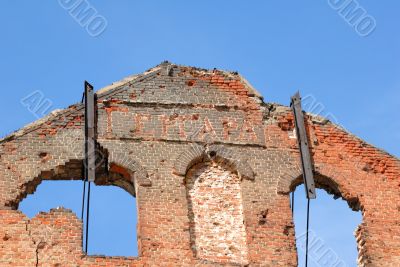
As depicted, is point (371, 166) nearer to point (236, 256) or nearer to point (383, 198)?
point (383, 198)

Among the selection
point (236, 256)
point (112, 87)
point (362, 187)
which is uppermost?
point (112, 87)

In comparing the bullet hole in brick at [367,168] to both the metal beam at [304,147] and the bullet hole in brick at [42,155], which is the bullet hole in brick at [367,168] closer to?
the metal beam at [304,147]

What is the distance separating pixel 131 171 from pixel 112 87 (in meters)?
Result: 1.83

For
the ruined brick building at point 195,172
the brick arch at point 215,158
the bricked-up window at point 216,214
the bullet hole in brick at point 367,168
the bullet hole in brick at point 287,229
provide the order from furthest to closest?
1. the bullet hole in brick at point 367,168
2. the brick arch at point 215,158
3. the bullet hole in brick at point 287,229
4. the bricked-up window at point 216,214
5. the ruined brick building at point 195,172

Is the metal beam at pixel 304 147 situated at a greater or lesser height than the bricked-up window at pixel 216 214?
greater

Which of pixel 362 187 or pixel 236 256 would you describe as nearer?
pixel 236 256

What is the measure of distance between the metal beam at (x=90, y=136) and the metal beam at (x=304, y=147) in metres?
3.37

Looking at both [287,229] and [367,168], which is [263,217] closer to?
[287,229]

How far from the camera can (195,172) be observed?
758 inches

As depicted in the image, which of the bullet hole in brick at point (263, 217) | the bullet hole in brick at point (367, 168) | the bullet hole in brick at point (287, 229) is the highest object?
the bullet hole in brick at point (367, 168)

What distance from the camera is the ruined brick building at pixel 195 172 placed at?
58.9ft

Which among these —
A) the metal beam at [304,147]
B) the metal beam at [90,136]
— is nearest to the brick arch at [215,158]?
the metal beam at [304,147]

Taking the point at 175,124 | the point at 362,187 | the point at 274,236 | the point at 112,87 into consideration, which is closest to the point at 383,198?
the point at 362,187

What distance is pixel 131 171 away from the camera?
18.9 metres
